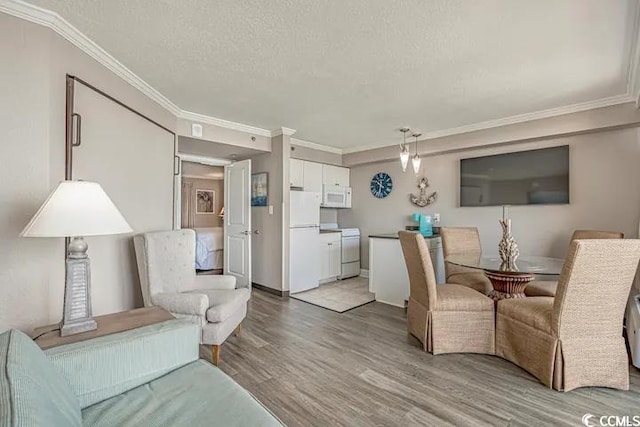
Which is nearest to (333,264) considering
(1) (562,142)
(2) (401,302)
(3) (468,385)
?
(2) (401,302)

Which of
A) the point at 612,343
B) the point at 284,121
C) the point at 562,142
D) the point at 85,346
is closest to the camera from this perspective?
the point at 85,346

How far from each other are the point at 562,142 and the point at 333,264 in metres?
3.53

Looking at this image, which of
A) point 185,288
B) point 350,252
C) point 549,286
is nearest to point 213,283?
point 185,288

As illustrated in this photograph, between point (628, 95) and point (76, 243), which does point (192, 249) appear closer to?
point (76, 243)

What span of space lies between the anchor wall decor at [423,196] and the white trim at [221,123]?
248 cm

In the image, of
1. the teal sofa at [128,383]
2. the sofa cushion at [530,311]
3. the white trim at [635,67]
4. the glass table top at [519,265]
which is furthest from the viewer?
the glass table top at [519,265]

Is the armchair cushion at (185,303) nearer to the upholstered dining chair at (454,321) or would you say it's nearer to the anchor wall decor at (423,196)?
the upholstered dining chair at (454,321)

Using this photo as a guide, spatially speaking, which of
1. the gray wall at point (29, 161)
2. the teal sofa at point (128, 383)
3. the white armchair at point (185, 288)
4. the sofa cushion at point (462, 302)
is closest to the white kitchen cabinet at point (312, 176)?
the white armchair at point (185, 288)

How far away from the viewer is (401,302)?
385 centimetres

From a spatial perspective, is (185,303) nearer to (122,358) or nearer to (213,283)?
(213,283)

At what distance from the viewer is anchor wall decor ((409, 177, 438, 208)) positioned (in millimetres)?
4738

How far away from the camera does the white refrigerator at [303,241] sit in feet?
14.7

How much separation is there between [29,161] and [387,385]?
2.62m

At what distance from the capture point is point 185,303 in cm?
234
